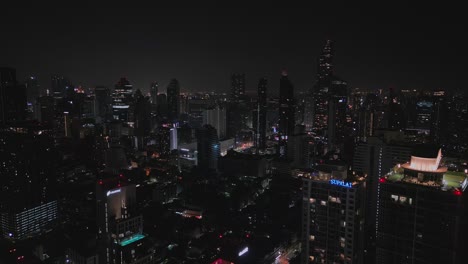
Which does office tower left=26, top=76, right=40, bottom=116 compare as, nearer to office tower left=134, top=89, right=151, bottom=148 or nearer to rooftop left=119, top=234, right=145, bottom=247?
office tower left=134, top=89, right=151, bottom=148

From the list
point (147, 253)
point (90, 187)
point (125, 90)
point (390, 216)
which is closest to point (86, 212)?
point (90, 187)

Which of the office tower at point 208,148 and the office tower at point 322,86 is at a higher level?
the office tower at point 322,86

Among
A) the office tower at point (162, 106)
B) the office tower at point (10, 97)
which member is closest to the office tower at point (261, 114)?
the office tower at point (162, 106)

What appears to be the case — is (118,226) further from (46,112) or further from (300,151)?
(46,112)

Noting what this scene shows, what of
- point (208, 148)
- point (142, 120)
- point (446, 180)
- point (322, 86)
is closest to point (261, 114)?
point (322, 86)

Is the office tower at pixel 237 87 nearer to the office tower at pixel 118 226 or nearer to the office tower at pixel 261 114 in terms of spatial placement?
the office tower at pixel 261 114

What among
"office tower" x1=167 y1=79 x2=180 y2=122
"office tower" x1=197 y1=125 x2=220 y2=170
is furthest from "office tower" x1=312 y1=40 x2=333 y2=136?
"office tower" x1=167 y1=79 x2=180 y2=122
